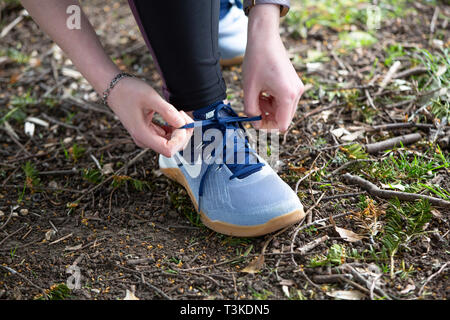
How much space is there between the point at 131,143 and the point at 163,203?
1.27 ft

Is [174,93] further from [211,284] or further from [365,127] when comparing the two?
[365,127]

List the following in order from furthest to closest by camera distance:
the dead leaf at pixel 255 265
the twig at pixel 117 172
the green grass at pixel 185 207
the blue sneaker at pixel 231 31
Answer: the blue sneaker at pixel 231 31 → the twig at pixel 117 172 → the green grass at pixel 185 207 → the dead leaf at pixel 255 265

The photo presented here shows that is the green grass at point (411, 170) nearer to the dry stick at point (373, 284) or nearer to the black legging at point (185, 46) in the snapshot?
the dry stick at point (373, 284)

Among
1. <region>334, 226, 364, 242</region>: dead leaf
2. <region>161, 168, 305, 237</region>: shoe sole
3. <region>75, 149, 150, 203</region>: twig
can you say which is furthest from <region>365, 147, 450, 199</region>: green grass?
<region>75, 149, 150, 203</region>: twig

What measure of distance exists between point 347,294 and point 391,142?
2.28ft

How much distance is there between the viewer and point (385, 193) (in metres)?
1.40

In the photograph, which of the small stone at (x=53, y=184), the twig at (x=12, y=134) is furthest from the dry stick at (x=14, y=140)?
the small stone at (x=53, y=184)

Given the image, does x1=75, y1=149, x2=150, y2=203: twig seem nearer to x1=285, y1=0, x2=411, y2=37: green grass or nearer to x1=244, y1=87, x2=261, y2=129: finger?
x1=244, y1=87, x2=261, y2=129: finger

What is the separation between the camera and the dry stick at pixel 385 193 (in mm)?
1341

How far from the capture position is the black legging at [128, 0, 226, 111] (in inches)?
47.3

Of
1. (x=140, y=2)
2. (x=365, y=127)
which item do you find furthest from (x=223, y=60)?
(x=140, y=2)

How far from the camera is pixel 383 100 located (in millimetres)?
1857

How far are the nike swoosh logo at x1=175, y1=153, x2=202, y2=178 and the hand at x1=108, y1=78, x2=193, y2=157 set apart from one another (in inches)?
8.6

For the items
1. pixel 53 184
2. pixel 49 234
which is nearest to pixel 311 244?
pixel 49 234
